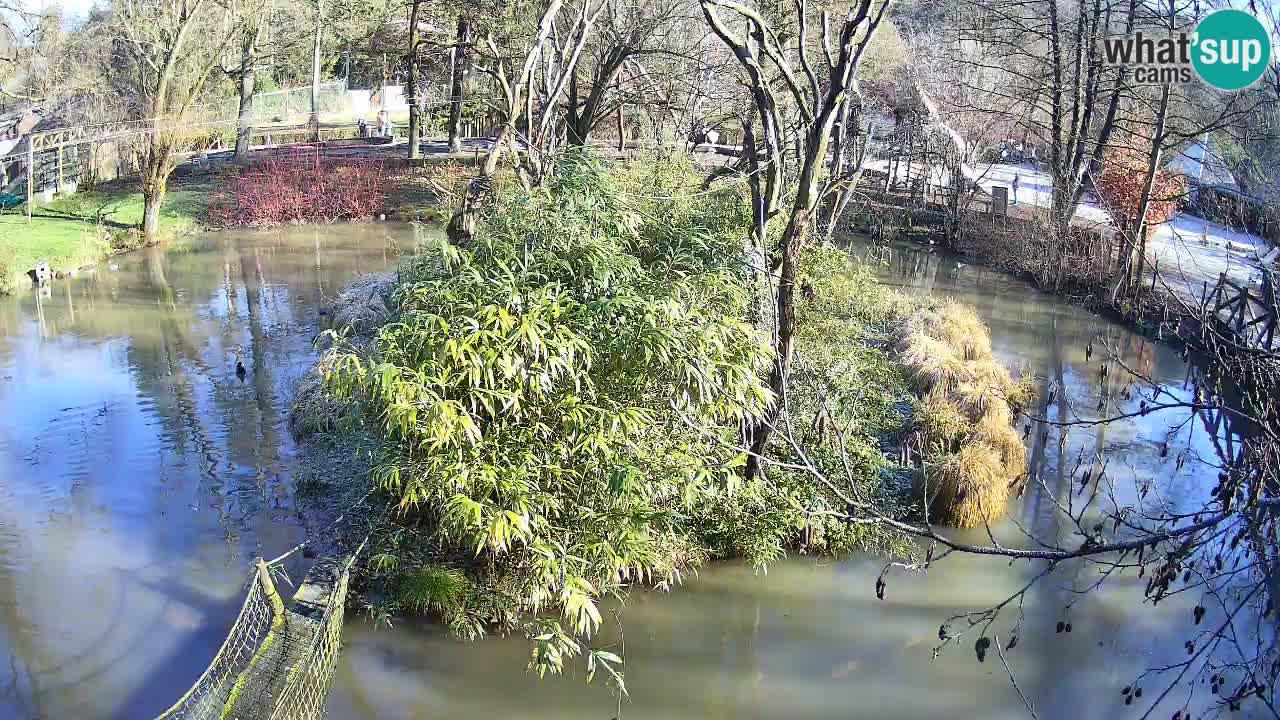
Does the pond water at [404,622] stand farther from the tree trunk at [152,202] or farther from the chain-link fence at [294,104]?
the chain-link fence at [294,104]

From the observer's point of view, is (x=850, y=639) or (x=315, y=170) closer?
(x=850, y=639)

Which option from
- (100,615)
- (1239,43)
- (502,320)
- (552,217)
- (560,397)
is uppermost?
(1239,43)

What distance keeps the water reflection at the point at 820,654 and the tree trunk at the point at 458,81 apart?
13577 millimetres

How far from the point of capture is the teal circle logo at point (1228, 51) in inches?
391

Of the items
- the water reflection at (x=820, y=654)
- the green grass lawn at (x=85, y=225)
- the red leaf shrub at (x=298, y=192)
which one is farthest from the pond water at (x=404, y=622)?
the red leaf shrub at (x=298, y=192)

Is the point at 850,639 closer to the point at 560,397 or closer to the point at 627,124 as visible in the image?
the point at 560,397

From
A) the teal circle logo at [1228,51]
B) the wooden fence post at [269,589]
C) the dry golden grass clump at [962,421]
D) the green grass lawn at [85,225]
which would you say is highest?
the teal circle logo at [1228,51]

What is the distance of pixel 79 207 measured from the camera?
2095 cm

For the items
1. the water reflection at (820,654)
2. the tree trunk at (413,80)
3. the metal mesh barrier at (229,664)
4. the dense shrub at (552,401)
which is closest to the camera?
the metal mesh barrier at (229,664)

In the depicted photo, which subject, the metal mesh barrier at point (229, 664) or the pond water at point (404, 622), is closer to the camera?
the metal mesh barrier at point (229, 664)

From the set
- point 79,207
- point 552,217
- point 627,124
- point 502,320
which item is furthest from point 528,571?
point 627,124

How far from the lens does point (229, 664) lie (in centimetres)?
643

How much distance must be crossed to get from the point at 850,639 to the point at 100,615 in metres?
5.46

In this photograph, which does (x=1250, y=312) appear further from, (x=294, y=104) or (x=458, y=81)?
(x=294, y=104)
